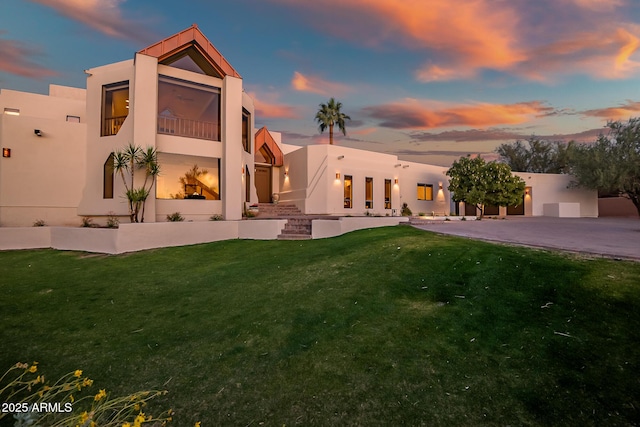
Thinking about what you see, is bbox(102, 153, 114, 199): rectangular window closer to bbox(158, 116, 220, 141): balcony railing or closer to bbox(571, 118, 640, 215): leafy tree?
bbox(158, 116, 220, 141): balcony railing

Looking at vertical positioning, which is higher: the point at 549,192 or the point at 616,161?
the point at 616,161

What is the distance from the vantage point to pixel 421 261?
19.6ft

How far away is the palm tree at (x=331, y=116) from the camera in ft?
95.3

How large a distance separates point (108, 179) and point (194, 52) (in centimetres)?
694

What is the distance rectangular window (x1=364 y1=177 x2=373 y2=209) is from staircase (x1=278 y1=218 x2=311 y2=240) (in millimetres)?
8825

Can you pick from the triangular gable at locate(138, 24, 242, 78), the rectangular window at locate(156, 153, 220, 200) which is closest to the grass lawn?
the rectangular window at locate(156, 153, 220, 200)

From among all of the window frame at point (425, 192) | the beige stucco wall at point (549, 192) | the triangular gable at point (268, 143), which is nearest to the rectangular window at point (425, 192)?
the window frame at point (425, 192)

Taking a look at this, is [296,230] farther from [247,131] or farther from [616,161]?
[616,161]

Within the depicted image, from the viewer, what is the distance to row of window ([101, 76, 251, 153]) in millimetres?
13023

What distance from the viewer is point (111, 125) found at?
13047mm

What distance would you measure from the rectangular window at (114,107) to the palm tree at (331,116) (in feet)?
61.0

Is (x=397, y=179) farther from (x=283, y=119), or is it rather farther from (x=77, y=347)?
(x=77, y=347)

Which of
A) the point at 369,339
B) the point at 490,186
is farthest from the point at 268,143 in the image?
the point at 369,339

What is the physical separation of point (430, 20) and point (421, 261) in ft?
38.5
